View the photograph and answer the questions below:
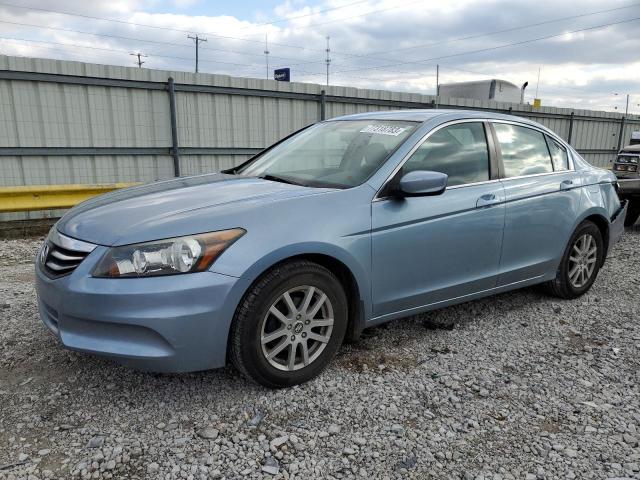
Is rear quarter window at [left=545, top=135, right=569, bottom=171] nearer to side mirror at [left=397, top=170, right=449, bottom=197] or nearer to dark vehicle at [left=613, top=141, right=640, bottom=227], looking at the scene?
side mirror at [left=397, top=170, right=449, bottom=197]

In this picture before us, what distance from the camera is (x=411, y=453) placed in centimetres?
245

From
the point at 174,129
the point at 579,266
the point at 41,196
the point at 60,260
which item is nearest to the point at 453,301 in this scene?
the point at 579,266

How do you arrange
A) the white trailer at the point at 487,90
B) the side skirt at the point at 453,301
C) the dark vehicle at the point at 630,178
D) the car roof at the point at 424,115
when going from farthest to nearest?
the white trailer at the point at 487,90 < the dark vehicle at the point at 630,178 < the car roof at the point at 424,115 < the side skirt at the point at 453,301

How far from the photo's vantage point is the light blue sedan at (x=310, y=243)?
255 centimetres

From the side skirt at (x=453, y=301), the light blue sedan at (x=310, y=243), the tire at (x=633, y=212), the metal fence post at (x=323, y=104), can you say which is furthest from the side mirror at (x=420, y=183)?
the metal fence post at (x=323, y=104)

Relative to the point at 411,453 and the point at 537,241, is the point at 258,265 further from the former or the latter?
the point at 537,241

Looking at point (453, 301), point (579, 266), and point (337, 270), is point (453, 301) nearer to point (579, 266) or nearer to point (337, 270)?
point (337, 270)

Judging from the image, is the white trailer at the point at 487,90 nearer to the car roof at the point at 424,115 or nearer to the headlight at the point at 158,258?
the car roof at the point at 424,115

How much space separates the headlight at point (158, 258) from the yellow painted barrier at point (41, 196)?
5302mm

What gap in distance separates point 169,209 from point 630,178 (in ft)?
27.0

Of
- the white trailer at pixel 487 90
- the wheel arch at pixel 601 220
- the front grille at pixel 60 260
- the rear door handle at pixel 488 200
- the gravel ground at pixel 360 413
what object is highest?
the white trailer at pixel 487 90

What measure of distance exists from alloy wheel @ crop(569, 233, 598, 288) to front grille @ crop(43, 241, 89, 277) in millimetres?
3871

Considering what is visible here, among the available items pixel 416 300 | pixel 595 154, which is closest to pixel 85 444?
pixel 416 300

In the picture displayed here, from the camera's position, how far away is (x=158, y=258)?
254 cm
